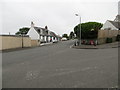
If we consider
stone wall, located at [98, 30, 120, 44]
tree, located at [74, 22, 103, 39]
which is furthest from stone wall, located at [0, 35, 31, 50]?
stone wall, located at [98, 30, 120, 44]

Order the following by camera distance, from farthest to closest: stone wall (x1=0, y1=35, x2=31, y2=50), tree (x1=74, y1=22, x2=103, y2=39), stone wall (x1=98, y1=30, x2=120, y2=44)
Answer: stone wall (x1=98, y1=30, x2=120, y2=44)
tree (x1=74, y1=22, x2=103, y2=39)
stone wall (x1=0, y1=35, x2=31, y2=50)

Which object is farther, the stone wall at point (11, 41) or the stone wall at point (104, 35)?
the stone wall at point (104, 35)

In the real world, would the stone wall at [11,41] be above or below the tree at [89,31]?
below

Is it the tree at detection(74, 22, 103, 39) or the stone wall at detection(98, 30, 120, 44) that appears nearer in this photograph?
the tree at detection(74, 22, 103, 39)

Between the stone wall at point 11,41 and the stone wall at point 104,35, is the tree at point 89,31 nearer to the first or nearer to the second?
the stone wall at point 104,35

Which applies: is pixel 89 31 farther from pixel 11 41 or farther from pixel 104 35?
pixel 11 41

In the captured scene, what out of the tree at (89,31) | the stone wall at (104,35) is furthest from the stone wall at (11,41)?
the stone wall at (104,35)

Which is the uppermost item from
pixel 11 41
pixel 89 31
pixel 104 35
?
pixel 89 31

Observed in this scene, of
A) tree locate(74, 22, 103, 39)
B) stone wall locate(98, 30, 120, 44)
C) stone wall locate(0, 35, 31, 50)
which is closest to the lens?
stone wall locate(0, 35, 31, 50)

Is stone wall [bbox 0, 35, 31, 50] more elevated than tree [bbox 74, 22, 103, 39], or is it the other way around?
tree [bbox 74, 22, 103, 39]

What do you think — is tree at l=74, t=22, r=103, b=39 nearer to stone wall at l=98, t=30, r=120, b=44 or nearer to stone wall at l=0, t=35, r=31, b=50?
stone wall at l=98, t=30, r=120, b=44

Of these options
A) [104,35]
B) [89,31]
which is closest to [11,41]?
[89,31]

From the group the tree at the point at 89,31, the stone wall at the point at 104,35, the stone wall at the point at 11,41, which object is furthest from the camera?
the stone wall at the point at 104,35

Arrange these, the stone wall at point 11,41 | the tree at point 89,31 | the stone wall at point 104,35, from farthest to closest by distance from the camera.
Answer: the stone wall at point 104,35 → the tree at point 89,31 → the stone wall at point 11,41
